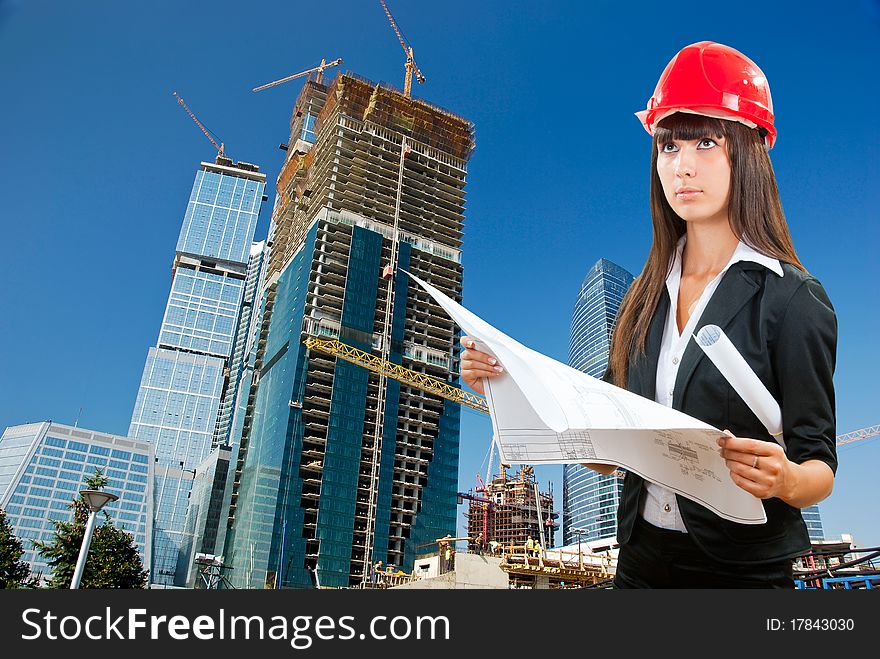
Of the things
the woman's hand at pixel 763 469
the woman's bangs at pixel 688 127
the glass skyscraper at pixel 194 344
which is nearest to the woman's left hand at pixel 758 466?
the woman's hand at pixel 763 469

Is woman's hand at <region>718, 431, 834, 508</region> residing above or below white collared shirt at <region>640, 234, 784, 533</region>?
below

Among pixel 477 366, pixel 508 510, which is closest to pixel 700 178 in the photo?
pixel 477 366

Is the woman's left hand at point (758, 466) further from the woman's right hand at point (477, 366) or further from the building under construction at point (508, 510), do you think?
the building under construction at point (508, 510)

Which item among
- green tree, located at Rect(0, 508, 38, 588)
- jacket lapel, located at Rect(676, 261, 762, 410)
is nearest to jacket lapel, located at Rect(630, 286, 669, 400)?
jacket lapel, located at Rect(676, 261, 762, 410)

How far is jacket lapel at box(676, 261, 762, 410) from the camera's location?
7.35 ft

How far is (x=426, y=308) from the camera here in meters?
63.0

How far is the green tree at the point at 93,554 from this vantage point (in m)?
23.6

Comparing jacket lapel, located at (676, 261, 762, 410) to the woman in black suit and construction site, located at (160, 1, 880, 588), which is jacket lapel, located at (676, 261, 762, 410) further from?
construction site, located at (160, 1, 880, 588)

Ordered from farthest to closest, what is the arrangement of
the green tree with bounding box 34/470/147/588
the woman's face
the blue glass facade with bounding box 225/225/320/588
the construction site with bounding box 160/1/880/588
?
the construction site with bounding box 160/1/880/588 → the blue glass facade with bounding box 225/225/320/588 → the green tree with bounding box 34/470/147/588 → the woman's face

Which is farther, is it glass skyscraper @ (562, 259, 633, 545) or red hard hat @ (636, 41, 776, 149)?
glass skyscraper @ (562, 259, 633, 545)

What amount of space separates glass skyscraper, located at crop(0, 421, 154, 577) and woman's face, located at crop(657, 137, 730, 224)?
94.4 m

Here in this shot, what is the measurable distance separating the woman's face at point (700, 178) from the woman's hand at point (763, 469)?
1.07m

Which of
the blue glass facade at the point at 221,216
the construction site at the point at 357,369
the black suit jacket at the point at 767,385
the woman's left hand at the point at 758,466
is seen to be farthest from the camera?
the blue glass facade at the point at 221,216
